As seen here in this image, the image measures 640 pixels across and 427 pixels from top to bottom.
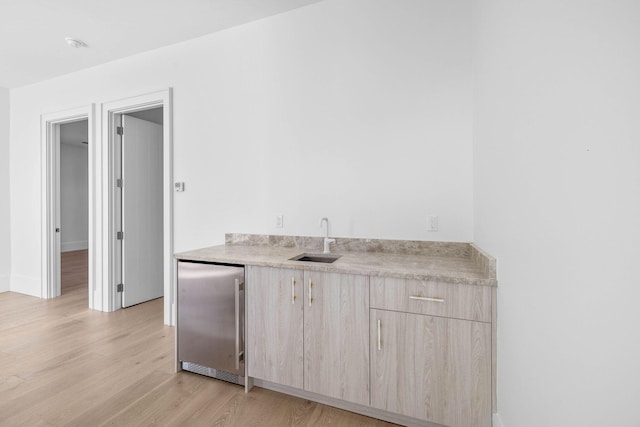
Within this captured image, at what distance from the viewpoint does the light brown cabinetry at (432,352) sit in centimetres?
147

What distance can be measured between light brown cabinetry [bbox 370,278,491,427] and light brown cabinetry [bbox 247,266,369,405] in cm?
9

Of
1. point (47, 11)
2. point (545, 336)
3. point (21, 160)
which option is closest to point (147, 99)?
point (47, 11)

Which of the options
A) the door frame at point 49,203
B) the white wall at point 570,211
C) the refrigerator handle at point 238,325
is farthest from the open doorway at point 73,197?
the white wall at point 570,211

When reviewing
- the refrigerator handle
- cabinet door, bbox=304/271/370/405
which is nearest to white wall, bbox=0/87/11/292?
the refrigerator handle

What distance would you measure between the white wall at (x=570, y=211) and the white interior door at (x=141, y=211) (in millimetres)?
3855

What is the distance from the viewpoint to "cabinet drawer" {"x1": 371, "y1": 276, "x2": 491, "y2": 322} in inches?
57.6

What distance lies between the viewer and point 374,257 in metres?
2.06

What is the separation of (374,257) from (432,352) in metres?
0.70

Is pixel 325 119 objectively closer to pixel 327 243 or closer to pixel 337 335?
pixel 327 243

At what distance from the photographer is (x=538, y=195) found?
970 millimetres

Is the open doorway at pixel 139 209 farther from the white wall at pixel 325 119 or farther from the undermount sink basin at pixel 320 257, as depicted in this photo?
the undermount sink basin at pixel 320 257

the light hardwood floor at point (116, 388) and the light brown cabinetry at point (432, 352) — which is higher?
the light brown cabinetry at point (432, 352)

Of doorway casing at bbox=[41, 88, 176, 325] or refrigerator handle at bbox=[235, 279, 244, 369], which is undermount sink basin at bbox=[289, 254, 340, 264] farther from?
doorway casing at bbox=[41, 88, 176, 325]

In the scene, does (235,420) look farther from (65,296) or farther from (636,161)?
(65,296)
